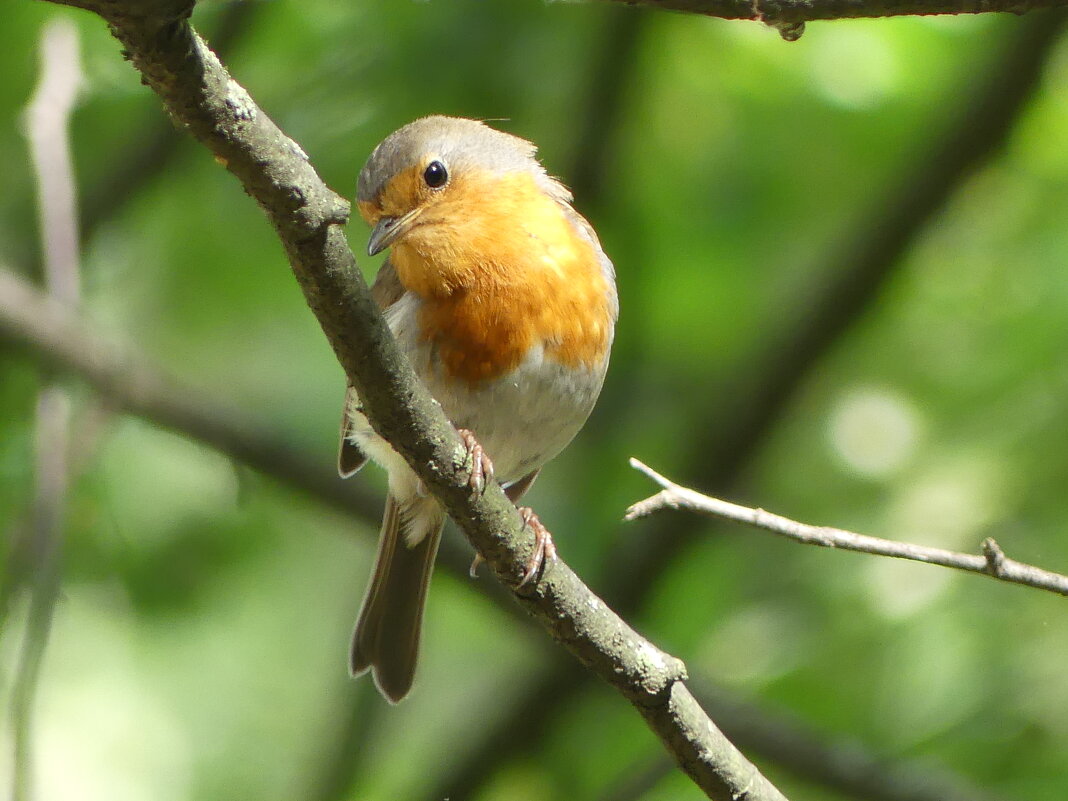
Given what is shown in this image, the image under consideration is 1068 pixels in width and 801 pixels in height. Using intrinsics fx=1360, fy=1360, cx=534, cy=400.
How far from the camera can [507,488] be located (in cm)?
531

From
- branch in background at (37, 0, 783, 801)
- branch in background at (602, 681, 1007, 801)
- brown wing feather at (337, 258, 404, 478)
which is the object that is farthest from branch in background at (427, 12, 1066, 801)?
branch in background at (37, 0, 783, 801)

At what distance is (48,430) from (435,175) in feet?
4.80

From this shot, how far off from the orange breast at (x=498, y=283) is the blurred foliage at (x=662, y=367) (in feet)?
5.12

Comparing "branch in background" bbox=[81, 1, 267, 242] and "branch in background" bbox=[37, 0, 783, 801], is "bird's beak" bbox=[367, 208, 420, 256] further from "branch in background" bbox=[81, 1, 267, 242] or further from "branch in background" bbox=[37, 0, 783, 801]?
"branch in background" bbox=[81, 1, 267, 242]

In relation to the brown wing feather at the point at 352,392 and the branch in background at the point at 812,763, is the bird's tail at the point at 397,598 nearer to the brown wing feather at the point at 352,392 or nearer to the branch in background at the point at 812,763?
the brown wing feather at the point at 352,392

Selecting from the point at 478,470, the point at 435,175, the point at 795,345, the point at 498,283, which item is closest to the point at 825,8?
the point at 478,470

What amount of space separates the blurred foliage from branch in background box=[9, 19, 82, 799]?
2.08 ft

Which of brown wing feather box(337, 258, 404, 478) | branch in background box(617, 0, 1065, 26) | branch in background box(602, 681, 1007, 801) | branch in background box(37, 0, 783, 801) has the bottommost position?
branch in background box(37, 0, 783, 801)

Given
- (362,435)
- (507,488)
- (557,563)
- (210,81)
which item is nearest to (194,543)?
(507,488)

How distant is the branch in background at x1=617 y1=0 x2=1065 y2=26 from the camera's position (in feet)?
7.59

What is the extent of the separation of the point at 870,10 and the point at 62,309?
12.9ft

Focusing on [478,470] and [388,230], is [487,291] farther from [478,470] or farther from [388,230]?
[478,470]

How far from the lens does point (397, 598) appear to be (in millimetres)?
5258

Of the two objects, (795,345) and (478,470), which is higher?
(795,345)
